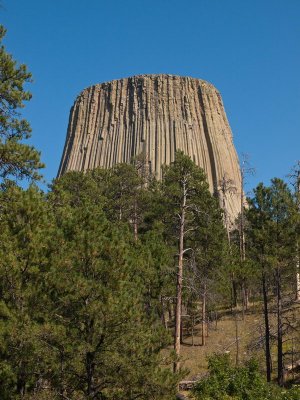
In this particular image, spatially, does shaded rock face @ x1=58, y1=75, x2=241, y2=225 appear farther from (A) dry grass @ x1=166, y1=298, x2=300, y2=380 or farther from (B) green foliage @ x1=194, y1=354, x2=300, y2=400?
(B) green foliage @ x1=194, y1=354, x2=300, y2=400

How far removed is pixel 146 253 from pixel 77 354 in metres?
9.34

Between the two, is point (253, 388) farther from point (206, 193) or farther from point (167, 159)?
point (167, 159)

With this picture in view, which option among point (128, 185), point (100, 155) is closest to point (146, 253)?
point (128, 185)

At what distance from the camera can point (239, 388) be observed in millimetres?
13148

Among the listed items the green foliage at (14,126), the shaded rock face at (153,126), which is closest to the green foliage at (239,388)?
the green foliage at (14,126)

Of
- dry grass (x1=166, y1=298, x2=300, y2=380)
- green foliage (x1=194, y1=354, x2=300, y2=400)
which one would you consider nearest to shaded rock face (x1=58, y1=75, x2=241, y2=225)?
A: dry grass (x1=166, y1=298, x2=300, y2=380)

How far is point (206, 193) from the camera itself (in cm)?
3092

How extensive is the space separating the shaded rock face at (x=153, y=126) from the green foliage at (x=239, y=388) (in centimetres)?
8809

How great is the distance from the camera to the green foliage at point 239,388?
12719 mm

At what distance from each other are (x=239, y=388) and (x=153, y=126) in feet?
315

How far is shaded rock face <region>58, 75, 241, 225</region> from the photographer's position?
105m

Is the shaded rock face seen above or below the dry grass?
above

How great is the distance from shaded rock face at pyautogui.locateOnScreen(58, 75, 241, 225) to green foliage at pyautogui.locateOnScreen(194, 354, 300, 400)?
88.1m

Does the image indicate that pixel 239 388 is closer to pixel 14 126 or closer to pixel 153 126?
pixel 14 126
